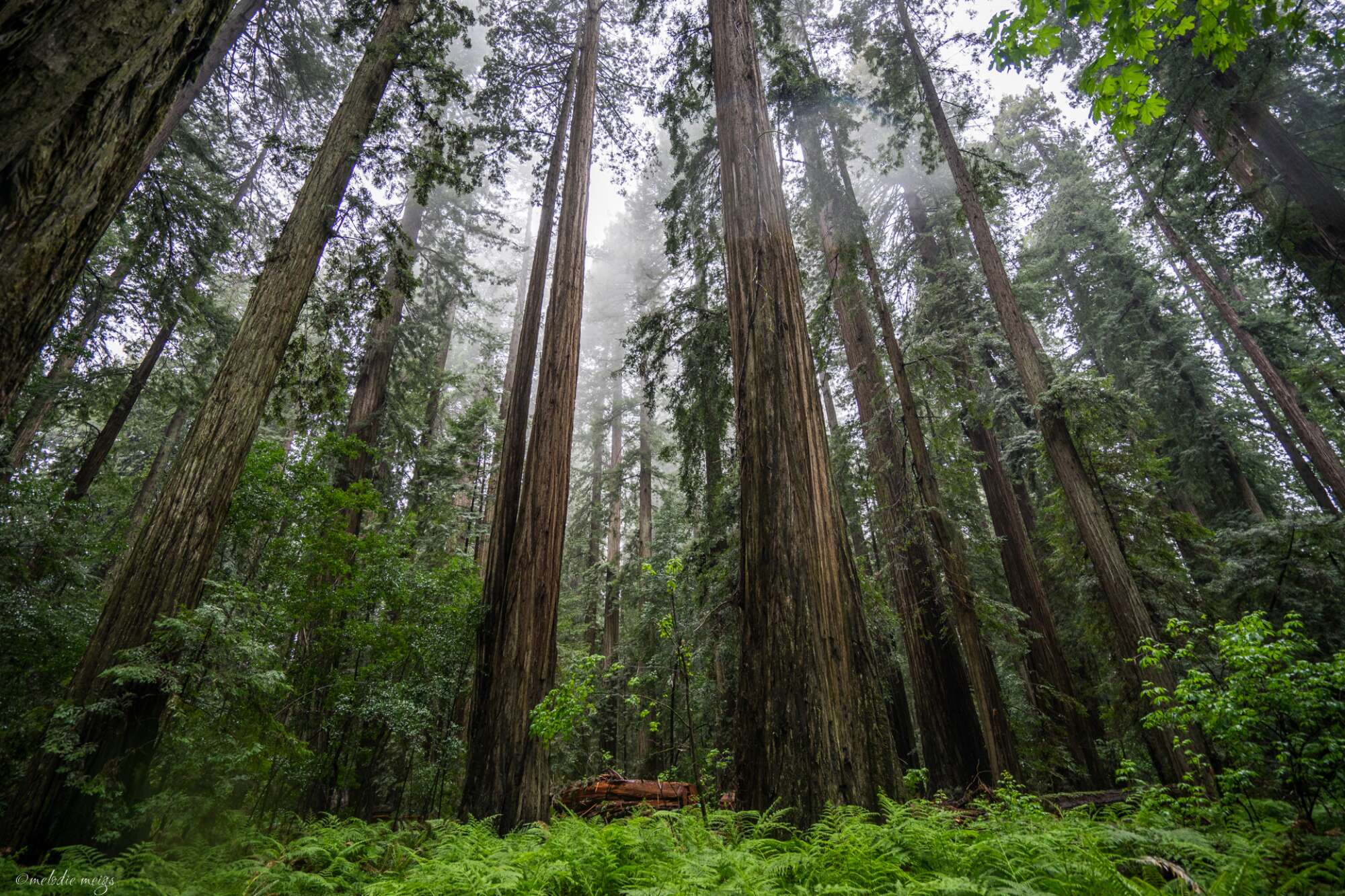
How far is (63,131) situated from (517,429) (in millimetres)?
5735

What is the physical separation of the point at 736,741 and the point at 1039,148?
23.9 m

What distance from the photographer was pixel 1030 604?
1039 cm

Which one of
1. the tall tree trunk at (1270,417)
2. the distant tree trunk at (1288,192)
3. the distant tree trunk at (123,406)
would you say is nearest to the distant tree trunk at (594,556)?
the distant tree trunk at (123,406)

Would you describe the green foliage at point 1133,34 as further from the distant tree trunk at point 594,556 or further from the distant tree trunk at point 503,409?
the distant tree trunk at point 594,556

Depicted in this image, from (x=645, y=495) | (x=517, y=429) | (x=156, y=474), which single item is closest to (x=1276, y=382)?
(x=645, y=495)

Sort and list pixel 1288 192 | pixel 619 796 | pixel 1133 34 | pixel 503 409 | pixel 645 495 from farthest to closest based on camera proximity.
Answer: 1. pixel 645 495
2. pixel 503 409
3. pixel 1288 192
4. pixel 619 796
5. pixel 1133 34

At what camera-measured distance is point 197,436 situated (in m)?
4.45

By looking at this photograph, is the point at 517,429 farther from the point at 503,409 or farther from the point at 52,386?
the point at 503,409

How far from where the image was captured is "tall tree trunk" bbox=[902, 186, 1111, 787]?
376 inches

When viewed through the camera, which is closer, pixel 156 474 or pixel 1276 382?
pixel 1276 382

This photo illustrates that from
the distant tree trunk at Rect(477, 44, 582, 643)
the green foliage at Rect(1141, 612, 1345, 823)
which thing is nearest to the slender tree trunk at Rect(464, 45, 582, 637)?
the distant tree trunk at Rect(477, 44, 582, 643)

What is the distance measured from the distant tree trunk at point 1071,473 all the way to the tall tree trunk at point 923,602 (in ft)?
4.98

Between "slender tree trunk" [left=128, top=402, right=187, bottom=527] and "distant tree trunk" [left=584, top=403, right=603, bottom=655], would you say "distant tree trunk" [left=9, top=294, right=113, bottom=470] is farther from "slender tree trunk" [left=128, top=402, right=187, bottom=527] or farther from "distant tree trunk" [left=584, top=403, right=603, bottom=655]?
"distant tree trunk" [left=584, top=403, right=603, bottom=655]

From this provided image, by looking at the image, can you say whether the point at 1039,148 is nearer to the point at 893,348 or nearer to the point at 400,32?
the point at 893,348
